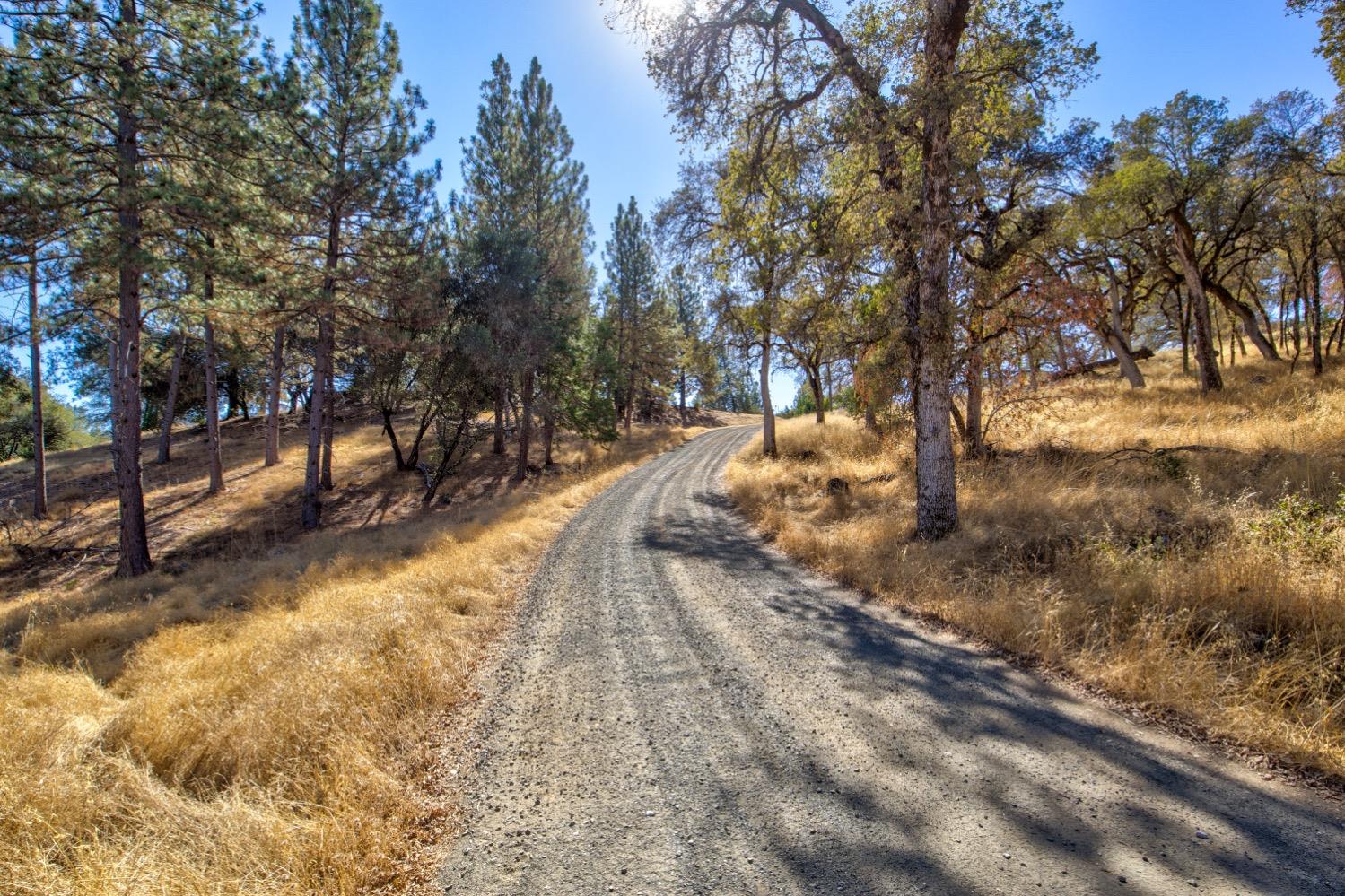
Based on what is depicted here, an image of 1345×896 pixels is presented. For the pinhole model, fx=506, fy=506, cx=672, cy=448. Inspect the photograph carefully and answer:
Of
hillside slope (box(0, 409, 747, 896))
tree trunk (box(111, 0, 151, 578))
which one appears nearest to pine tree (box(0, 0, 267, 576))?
tree trunk (box(111, 0, 151, 578))

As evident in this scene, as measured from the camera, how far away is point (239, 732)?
12.0 ft

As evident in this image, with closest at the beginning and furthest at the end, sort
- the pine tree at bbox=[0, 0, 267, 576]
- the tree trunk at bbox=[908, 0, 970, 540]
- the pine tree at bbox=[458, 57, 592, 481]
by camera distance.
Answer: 1. the tree trunk at bbox=[908, 0, 970, 540]
2. the pine tree at bbox=[0, 0, 267, 576]
3. the pine tree at bbox=[458, 57, 592, 481]

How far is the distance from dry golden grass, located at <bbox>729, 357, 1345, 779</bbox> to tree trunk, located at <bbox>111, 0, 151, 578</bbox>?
1370cm

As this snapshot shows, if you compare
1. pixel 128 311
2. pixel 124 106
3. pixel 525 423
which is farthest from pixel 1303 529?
pixel 525 423

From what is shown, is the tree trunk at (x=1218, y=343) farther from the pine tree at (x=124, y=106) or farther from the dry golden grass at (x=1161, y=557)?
the pine tree at (x=124, y=106)

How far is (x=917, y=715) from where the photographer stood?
12.0 feet

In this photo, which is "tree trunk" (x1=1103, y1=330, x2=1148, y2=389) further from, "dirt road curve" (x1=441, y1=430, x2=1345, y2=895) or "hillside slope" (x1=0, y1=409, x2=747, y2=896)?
"hillside slope" (x1=0, y1=409, x2=747, y2=896)

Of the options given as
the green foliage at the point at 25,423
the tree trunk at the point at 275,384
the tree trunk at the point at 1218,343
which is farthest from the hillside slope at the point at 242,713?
the tree trunk at the point at 1218,343

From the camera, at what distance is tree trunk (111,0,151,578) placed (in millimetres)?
9133

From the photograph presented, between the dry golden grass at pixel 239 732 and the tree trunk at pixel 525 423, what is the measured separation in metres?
12.3

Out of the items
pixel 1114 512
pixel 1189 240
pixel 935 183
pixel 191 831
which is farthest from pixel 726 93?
pixel 1189 240

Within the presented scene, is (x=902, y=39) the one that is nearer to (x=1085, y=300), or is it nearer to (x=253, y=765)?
(x=1085, y=300)

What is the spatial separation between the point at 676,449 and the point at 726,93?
863 inches

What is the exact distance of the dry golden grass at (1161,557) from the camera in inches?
140
